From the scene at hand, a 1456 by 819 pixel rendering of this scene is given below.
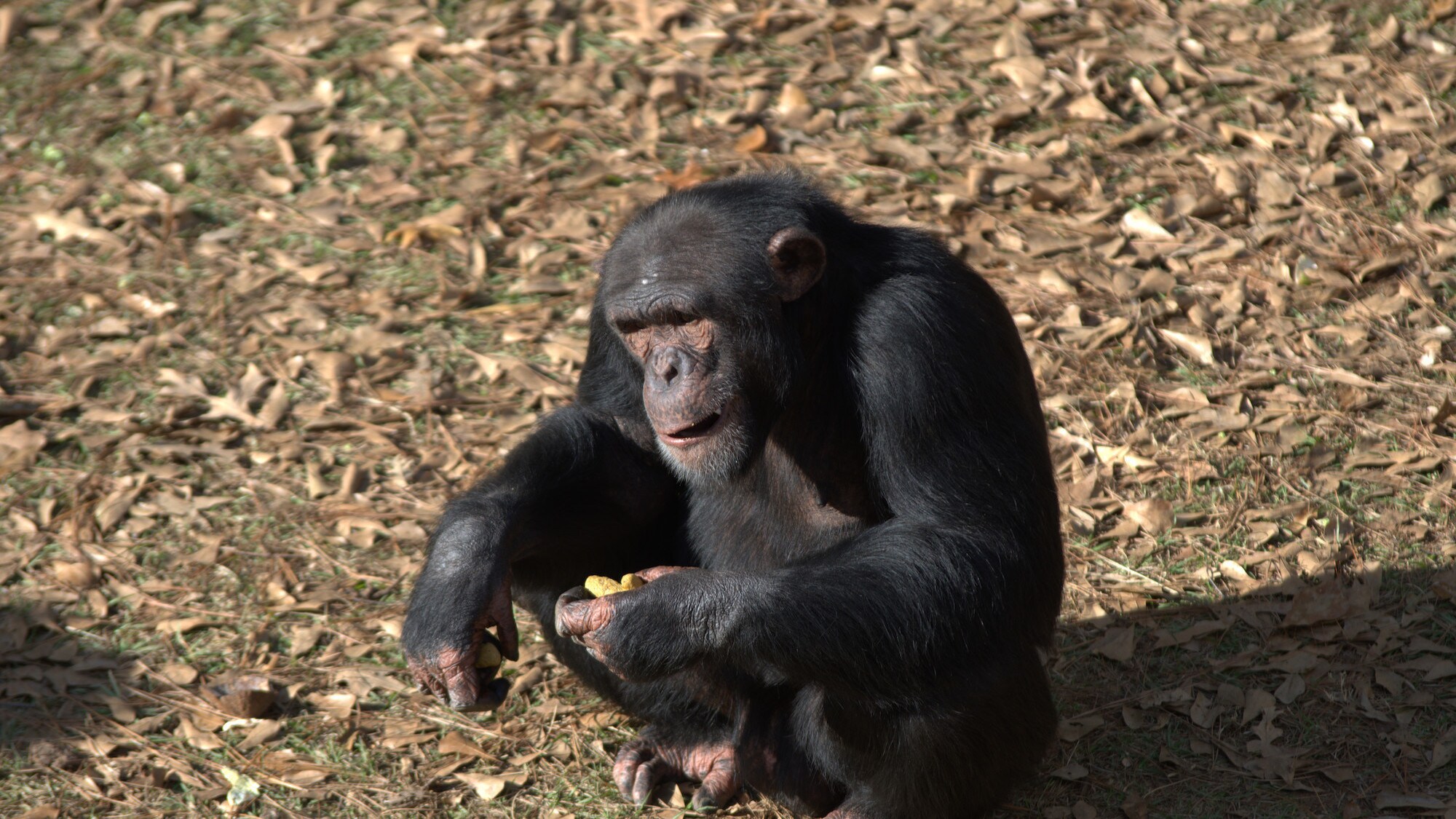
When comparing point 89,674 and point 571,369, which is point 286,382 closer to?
point 571,369

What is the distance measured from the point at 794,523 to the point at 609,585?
90 cm

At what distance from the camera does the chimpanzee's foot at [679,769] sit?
5.45 m

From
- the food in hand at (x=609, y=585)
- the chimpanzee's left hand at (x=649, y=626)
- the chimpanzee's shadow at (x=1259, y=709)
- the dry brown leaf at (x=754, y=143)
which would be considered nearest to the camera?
the chimpanzee's left hand at (x=649, y=626)

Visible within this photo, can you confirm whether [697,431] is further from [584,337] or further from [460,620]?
[584,337]

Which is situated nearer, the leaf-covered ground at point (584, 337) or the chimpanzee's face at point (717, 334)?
the chimpanzee's face at point (717, 334)

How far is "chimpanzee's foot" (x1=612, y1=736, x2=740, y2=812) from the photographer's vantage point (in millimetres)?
5449

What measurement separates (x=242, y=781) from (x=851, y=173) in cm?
556

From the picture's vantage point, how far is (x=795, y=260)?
498cm

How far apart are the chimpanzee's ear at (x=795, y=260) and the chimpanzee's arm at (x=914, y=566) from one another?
260 millimetres

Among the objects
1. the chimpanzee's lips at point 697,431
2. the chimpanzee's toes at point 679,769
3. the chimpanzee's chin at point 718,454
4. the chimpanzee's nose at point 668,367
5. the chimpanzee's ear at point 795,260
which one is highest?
the chimpanzee's ear at point 795,260

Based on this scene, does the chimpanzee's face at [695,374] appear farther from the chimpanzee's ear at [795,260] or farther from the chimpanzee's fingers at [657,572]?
the chimpanzee's fingers at [657,572]

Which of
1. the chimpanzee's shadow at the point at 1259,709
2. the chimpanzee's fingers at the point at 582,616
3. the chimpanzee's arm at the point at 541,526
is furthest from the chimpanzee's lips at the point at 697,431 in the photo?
the chimpanzee's shadow at the point at 1259,709

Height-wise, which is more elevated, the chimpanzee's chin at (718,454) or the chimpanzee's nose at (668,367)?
the chimpanzee's nose at (668,367)

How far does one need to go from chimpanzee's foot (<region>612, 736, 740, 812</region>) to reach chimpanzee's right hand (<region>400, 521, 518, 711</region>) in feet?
3.07
